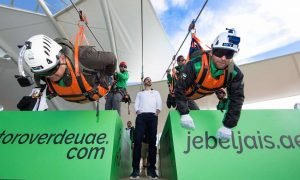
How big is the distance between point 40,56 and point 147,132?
1.87 metres

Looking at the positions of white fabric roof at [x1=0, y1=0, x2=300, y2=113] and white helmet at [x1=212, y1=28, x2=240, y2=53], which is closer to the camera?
white helmet at [x1=212, y1=28, x2=240, y2=53]

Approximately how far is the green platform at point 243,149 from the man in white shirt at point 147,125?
1.05 meters

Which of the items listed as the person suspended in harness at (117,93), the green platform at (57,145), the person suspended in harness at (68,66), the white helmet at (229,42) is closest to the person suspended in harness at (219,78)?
the white helmet at (229,42)

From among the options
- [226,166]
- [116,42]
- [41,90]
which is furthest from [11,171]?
[116,42]

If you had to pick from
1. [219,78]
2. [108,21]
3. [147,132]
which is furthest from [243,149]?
[108,21]

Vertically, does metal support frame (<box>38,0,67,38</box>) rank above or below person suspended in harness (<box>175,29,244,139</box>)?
above

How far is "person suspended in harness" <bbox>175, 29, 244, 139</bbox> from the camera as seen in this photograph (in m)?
2.40

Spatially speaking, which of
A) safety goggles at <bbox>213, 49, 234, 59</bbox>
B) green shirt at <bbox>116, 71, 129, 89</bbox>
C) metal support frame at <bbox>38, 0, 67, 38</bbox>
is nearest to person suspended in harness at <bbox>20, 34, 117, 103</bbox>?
safety goggles at <bbox>213, 49, 234, 59</bbox>

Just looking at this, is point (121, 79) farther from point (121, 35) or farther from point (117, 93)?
point (121, 35)

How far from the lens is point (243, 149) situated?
226cm

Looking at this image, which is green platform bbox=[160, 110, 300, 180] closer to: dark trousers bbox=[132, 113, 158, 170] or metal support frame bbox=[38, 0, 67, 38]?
dark trousers bbox=[132, 113, 158, 170]

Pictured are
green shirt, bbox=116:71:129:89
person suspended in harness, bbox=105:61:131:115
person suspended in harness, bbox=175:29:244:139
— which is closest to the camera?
person suspended in harness, bbox=175:29:244:139

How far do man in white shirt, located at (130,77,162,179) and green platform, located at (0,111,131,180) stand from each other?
1.05m

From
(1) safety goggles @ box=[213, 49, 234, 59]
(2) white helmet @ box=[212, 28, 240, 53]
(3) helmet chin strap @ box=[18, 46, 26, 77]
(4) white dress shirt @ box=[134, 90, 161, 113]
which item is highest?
(4) white dress shirt @ box=[134, 90, 161, 113]
